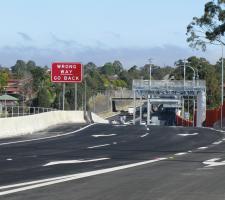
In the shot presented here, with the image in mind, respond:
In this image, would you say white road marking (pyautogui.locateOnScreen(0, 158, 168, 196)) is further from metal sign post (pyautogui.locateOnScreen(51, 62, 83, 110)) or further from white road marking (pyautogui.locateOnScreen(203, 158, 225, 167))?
metal sign post (pyautogui.locateOnScreen(51, 62, 83, 110))

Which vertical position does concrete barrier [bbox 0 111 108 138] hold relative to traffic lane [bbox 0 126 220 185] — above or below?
above

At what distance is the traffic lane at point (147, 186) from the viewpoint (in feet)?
37.6

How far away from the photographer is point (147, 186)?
509 inches

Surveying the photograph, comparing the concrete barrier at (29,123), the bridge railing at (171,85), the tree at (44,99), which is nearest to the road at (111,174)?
the concrete barrier at (29,123)

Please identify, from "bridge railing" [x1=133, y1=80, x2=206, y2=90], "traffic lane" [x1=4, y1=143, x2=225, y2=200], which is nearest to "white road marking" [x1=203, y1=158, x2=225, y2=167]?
"traffic lane" [x1=4, y1=143, x2=225, y2=200]

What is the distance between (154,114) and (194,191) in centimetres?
13020

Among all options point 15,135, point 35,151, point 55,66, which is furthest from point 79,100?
point 35,151

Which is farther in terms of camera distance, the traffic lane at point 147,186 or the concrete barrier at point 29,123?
the concrete barrier at point 29,123

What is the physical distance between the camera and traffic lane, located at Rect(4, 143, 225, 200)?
1147 cm

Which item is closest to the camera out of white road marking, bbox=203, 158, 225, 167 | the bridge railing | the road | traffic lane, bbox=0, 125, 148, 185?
the road

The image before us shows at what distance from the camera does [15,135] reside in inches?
1368

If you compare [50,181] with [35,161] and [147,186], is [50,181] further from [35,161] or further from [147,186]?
[35,161]

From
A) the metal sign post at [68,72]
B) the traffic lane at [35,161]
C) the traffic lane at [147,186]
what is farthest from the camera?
the metal sign post at [68,72]

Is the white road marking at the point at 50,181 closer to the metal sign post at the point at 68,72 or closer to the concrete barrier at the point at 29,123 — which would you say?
the concrete barrier at the point at 29,123
